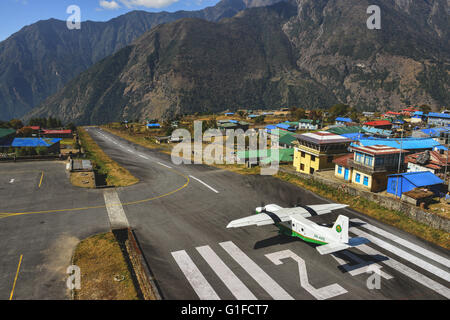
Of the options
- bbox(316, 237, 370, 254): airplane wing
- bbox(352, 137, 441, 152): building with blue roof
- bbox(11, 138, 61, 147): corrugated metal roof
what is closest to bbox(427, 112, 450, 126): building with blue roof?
bbox(352, 137, 441, 152): building with blue roof

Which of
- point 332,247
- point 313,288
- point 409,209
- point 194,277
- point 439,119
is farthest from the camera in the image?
point 439,119

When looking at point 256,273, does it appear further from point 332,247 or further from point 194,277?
point 332,247

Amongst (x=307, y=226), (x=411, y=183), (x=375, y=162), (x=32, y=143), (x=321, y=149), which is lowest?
(x=307, y=226)

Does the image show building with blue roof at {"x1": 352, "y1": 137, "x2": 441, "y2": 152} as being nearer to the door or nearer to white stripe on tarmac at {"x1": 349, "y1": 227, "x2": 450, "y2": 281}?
the door

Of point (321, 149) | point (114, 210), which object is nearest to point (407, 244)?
point (321, 149)

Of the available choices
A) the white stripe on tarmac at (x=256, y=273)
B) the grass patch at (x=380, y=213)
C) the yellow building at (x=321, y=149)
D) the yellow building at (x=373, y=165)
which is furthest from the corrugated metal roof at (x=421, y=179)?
the white stripe on tarmac at (x=256, y=273)

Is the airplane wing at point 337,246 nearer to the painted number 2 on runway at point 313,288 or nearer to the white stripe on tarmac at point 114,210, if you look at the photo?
the painted number 2 on runway at point 313,288
